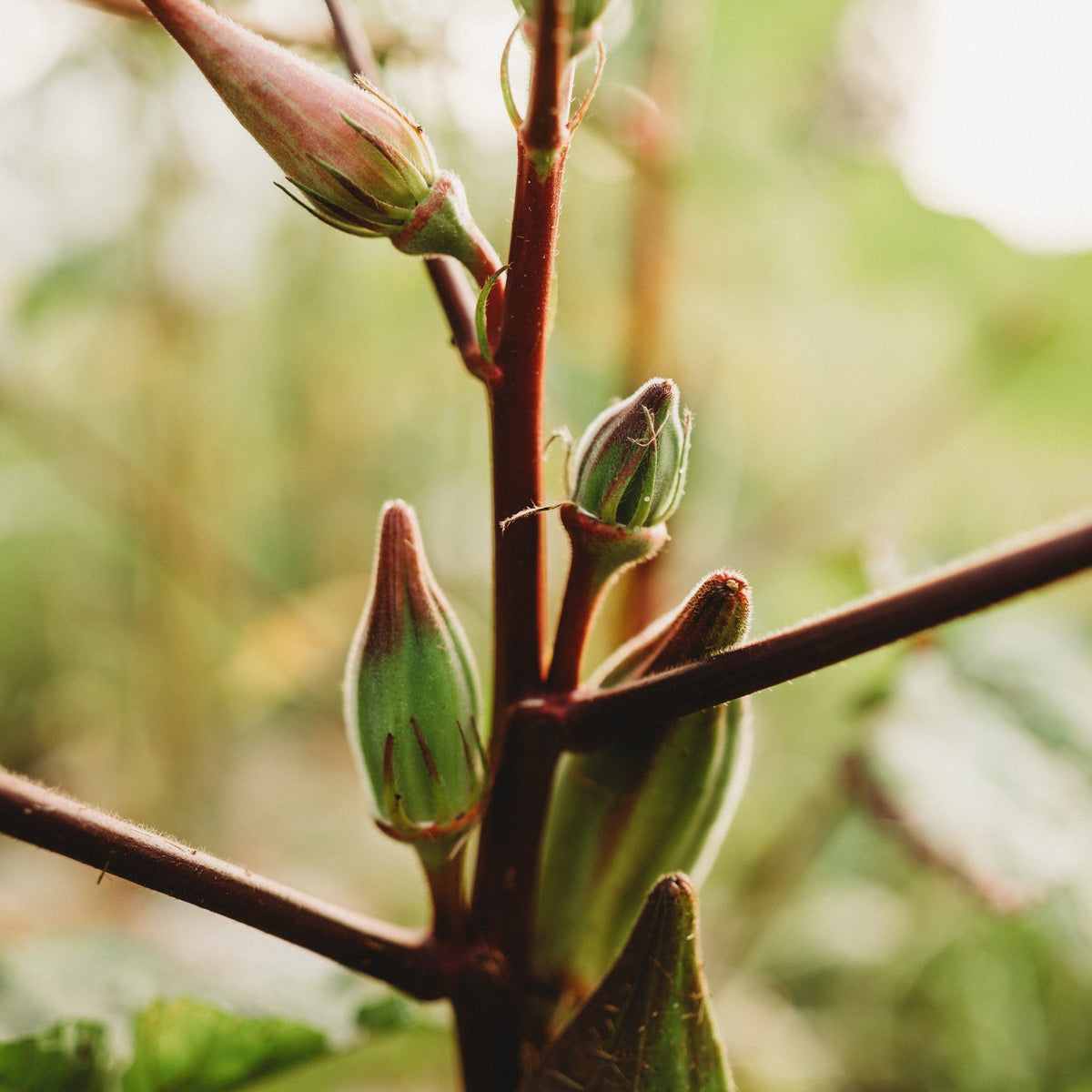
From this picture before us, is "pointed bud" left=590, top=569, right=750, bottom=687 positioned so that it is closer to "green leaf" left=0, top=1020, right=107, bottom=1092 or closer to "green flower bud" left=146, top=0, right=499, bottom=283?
"green flower bud" left=146, top=0, right=499, bottom=283

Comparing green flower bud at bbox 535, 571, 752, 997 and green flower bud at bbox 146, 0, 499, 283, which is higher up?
green flower bud at bbox 146, 0, 499, 283

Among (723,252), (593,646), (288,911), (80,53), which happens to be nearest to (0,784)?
(288,911)

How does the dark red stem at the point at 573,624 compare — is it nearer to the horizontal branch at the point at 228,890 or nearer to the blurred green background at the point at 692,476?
the horizontal branch at the point at 228,890

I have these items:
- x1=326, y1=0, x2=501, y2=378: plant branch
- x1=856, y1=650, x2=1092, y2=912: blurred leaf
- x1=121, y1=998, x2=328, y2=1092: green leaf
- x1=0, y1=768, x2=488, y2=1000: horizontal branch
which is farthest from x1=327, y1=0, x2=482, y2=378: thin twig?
x1=856, y1=650, x2=1092, y2=912: blurred leaf

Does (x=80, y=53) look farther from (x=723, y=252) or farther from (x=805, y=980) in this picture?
(x=805, y=980)

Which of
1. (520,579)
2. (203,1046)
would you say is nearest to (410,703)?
(520,579)

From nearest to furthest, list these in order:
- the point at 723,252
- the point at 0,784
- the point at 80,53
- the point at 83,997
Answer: the point at 0,784 → the point at 83,997 → the point at 80,53 → the point at 723,252
